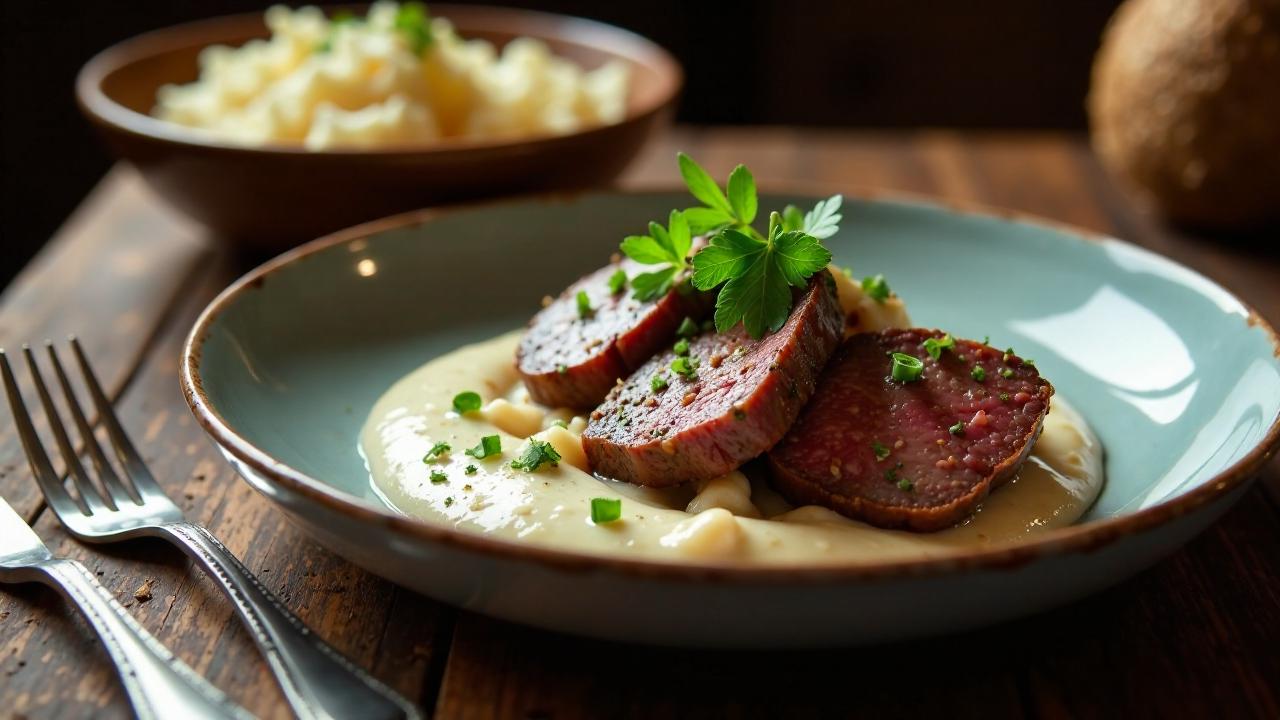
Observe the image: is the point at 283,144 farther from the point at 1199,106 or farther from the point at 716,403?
the point at 1199,106

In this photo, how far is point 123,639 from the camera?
2217 millimetres

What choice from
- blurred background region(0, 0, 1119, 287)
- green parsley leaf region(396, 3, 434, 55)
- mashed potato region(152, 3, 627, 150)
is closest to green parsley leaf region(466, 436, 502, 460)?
mashed potato region(152, 3, 627, 150)

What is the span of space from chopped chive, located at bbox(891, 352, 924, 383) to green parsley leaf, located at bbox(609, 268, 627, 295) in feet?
2.80

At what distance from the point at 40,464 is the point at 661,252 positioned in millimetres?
1631

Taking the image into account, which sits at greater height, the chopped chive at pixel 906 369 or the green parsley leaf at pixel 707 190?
the green parsley leaf at pixel 707 190

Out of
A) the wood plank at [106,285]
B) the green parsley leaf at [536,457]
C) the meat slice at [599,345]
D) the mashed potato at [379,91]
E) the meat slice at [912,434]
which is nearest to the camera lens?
the meat slice at [912,434]

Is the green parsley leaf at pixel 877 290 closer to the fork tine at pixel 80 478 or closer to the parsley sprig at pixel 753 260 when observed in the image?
the parsley sprig at pixel 753 260

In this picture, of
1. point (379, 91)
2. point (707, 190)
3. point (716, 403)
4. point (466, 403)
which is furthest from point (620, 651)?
point (379, 91)

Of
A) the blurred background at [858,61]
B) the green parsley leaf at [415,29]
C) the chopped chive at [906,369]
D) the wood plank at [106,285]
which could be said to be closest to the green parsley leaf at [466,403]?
the chopped chive at [906,369]

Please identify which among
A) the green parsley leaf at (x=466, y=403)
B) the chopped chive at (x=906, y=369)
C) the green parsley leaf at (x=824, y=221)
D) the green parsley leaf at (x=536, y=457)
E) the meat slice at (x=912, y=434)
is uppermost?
the green parsley leaf at (x=824, y=221)

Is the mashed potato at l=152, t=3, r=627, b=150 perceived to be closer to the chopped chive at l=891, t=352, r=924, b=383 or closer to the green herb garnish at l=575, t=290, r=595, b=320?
the green herb garnish at l=575, t=290, r=595, b=320

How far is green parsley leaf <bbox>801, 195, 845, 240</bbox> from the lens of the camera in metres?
2.85

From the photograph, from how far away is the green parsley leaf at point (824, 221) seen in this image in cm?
285

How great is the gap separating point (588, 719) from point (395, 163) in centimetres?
248
